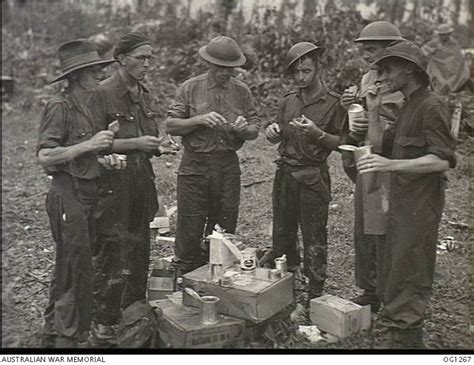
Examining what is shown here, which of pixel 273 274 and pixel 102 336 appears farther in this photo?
pixel 273 274

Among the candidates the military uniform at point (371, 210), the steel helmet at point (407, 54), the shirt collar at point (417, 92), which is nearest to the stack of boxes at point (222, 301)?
the military uniform at point (371, 210)

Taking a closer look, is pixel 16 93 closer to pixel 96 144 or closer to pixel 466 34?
pixel 96 144

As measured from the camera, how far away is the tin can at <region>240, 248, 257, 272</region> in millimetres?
4363

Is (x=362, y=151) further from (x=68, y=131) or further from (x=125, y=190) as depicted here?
(x=68, y=131)

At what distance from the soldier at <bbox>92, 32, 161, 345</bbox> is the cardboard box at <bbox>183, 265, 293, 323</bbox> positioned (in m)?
0.41

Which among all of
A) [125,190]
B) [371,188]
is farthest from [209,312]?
[371,188]

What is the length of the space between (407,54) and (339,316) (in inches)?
65.0

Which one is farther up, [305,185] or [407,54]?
[407,54]

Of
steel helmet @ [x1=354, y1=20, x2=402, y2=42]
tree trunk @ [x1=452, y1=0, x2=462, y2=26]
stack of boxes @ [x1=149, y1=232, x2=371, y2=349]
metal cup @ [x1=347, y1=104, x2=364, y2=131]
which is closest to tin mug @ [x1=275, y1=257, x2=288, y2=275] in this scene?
stack of boxes @ [x1=149, y1=232, x2=371, y2=349]

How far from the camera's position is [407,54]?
3.96 metres

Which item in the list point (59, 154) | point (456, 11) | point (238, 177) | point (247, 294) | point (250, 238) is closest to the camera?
point (59, 154)

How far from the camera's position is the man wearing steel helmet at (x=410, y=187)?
3.90 m

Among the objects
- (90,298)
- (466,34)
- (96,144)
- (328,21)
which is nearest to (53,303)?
(90,298)

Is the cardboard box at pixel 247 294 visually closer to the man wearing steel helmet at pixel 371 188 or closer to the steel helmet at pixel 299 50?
the man wearing steel helmet at pixel 371 188
